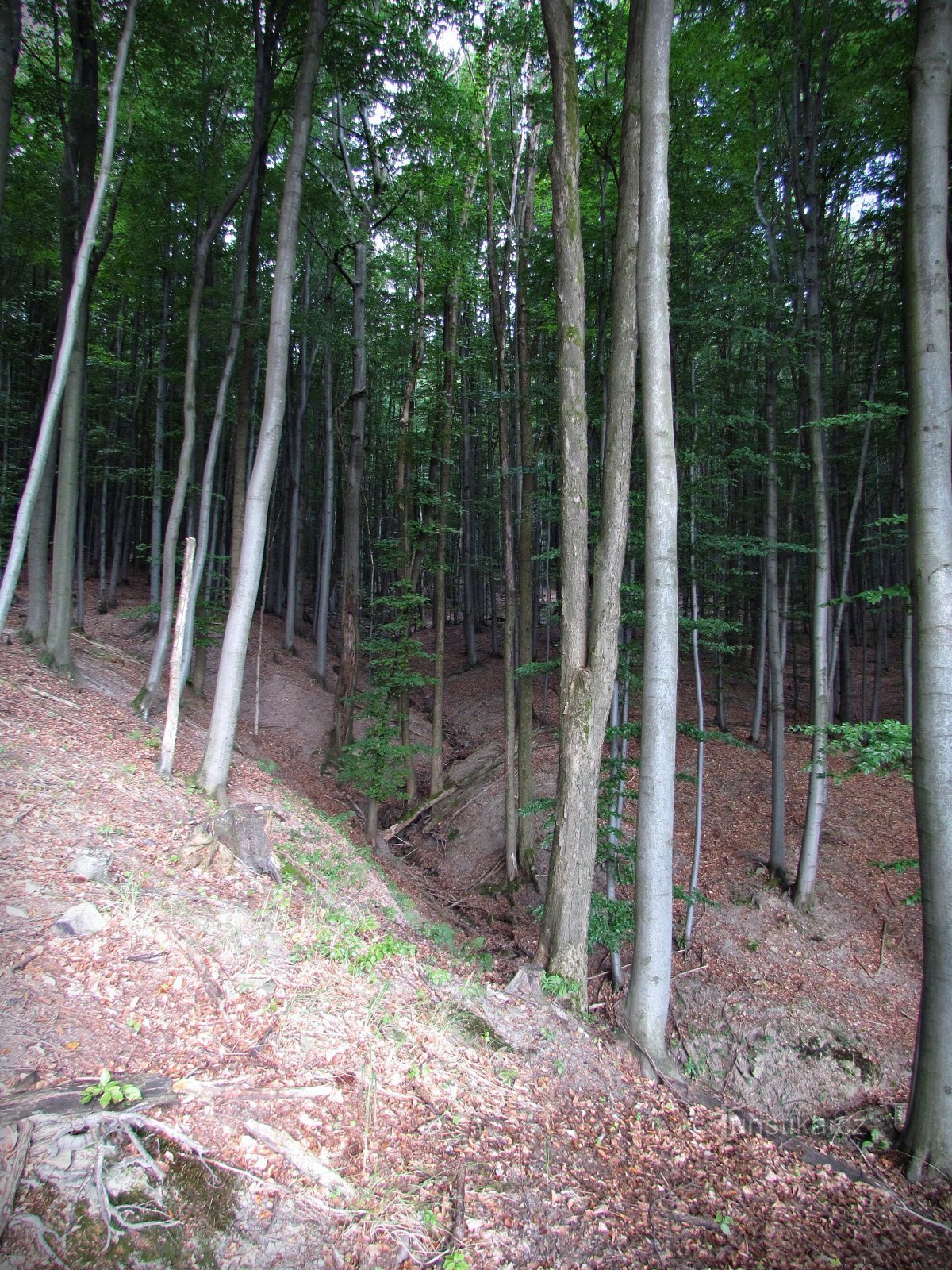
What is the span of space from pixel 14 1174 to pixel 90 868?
8.45 ft

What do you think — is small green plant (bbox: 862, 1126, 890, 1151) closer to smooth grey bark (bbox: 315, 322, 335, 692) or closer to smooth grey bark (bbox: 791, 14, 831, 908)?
smooth grey bark (bbox: 791, 14, 831, 908)

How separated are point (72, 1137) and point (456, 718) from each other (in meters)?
14.8

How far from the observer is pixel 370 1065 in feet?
12.8

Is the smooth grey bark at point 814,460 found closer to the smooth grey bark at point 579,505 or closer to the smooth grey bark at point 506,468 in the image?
the smooth grey bark at point 579,505

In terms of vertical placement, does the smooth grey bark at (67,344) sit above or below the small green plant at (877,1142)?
above

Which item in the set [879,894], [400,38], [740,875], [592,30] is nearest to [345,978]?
[740,875]

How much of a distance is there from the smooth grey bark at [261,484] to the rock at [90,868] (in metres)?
2.46

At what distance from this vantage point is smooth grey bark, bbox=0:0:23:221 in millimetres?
7656

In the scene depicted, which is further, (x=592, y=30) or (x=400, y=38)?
(x=400, y=38)

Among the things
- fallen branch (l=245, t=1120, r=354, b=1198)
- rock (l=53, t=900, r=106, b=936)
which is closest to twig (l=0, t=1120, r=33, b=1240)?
fallen branch (l=245, t=1120, r=354, b=1198)

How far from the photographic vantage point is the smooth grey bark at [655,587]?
5355 millimetres

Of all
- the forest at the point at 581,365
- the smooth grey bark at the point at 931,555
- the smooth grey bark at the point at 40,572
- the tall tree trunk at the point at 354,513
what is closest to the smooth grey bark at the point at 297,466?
the forest at the point at 581,365

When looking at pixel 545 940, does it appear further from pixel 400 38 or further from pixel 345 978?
pixel 400 38

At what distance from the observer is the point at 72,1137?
8.56 ft
